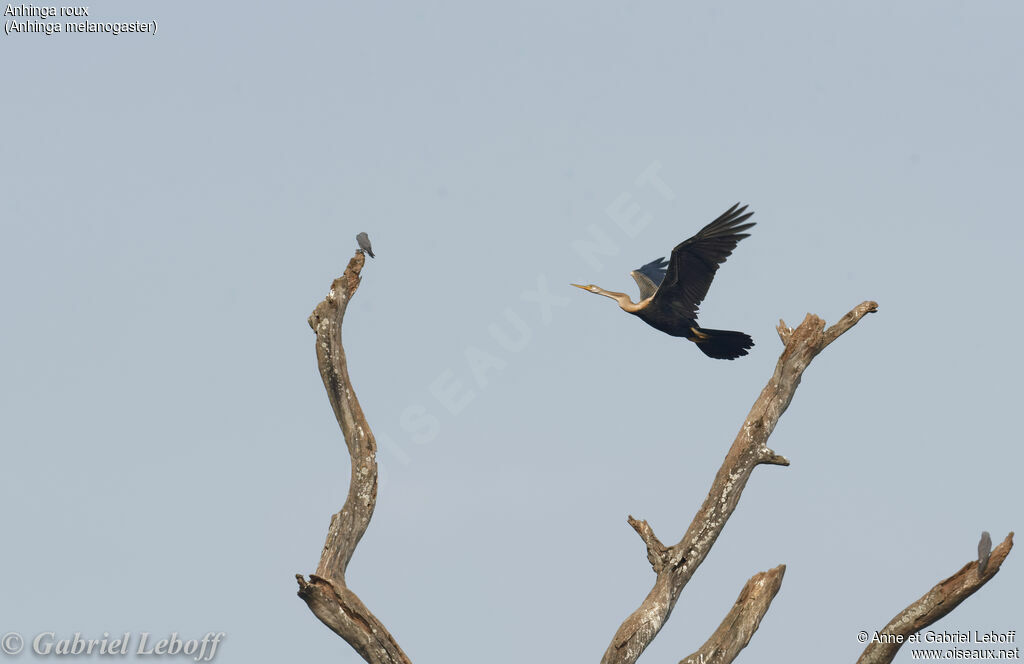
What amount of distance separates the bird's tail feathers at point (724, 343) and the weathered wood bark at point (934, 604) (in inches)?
141

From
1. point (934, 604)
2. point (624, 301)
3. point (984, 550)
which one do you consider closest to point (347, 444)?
point (624, 301)

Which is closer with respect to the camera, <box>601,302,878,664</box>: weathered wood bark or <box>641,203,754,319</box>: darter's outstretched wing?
<box>601,302,878,664</box>: weathered wood bark

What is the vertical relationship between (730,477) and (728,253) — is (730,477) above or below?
below

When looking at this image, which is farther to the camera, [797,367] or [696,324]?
[696,324]

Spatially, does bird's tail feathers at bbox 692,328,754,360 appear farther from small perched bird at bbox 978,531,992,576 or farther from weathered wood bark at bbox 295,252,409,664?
weathered wood bark at bbox 295,252,409,664

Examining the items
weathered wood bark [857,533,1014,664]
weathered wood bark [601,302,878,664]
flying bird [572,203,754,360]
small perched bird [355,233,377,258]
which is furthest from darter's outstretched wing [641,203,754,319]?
weathered wood bark [857,533,1014,664]

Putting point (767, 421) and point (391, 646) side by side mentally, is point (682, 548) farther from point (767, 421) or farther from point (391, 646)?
point (391, 646)

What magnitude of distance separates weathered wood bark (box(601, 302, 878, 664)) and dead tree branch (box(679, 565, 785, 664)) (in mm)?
503

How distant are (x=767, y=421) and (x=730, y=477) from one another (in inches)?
24.8

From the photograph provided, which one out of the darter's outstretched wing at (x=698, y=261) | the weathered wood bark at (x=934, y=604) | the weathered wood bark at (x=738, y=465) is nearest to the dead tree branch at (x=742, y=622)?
the weathered wood bark at (x=738, y=465)

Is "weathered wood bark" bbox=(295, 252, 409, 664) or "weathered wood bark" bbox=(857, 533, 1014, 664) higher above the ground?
"weathered wood bark" bbox=(295, 252, 409, 664)

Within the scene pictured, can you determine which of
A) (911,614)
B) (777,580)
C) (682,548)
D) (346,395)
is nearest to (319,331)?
(346,395)

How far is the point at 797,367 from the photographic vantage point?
1122cm

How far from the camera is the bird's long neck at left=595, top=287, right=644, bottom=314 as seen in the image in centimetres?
1445
